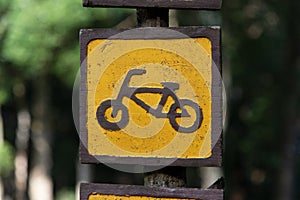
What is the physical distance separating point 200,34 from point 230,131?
53.9 feet

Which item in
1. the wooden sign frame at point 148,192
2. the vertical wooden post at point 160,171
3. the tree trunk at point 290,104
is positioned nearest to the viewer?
the wooden sign frame at point 148,192

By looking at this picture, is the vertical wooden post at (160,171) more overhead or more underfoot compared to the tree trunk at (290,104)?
more overhead

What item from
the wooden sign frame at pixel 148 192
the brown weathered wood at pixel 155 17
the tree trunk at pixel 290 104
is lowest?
the tree trunk at pixel 290 104

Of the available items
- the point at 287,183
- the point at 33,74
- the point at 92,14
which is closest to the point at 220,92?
the point at 92,14

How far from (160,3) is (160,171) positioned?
534 millimetres

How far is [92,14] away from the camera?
1078cm

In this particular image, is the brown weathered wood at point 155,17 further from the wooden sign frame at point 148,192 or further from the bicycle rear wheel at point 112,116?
the wooden sign frame at point 148,192

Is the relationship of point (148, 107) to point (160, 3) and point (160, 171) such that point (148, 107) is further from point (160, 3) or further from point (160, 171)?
point (160, 3)

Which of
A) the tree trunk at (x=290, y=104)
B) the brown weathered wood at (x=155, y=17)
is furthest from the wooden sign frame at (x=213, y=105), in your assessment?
the tree trunk at (x=290, y=104)

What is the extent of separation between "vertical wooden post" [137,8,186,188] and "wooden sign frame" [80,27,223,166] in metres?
0.10

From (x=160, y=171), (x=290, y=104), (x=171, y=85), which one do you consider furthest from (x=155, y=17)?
(x=290, y=104)

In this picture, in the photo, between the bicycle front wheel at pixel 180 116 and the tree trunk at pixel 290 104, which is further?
the tree trunk at pixel 290 104

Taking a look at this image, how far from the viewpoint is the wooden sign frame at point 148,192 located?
8.19ft

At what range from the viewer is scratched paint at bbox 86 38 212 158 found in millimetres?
2523
